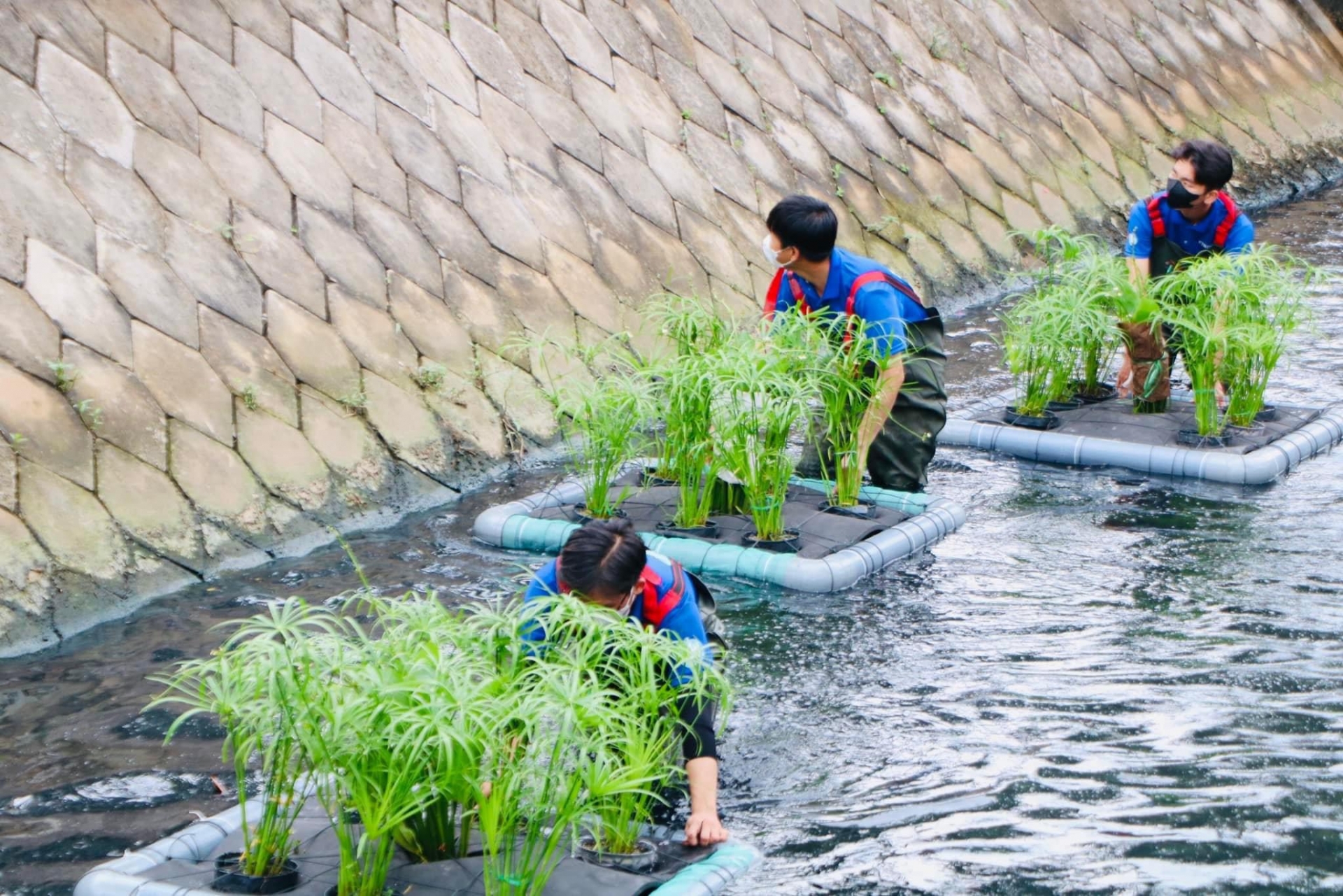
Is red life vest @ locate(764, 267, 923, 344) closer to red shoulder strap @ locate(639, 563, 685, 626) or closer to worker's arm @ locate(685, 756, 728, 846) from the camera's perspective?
red shoulder strap @ locate(639, 563, 685, 626)

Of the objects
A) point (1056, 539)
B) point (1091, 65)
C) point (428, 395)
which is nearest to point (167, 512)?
point (428, 395)

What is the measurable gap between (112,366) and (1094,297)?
4.70 m

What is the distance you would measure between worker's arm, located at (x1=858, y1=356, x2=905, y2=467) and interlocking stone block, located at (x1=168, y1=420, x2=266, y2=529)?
266 centimetres

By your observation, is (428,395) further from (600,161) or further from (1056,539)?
(1056,539)

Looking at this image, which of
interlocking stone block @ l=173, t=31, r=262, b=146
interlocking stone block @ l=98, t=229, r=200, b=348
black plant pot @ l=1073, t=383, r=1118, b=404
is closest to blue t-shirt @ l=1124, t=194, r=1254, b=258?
black plant pot @ l=1073, t=383, r=1118, b=404

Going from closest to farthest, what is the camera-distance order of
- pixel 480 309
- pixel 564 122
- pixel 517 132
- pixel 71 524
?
pixel 71 524 < pixel 480 309 < pixel 517 132 < pixel 564 122

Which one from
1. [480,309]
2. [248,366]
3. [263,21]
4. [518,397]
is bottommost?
[518,397]

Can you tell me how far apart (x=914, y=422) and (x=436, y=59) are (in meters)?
3.86

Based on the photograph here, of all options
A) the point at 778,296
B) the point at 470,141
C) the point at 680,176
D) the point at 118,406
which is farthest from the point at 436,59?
the point at 118,406

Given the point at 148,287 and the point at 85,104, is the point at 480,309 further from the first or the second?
the point at 85,104

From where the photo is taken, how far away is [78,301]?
6652mm

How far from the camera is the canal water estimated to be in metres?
4.17

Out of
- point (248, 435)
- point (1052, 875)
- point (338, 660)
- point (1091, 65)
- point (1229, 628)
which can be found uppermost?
point (1091, 65)

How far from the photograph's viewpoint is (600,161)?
370 inches
